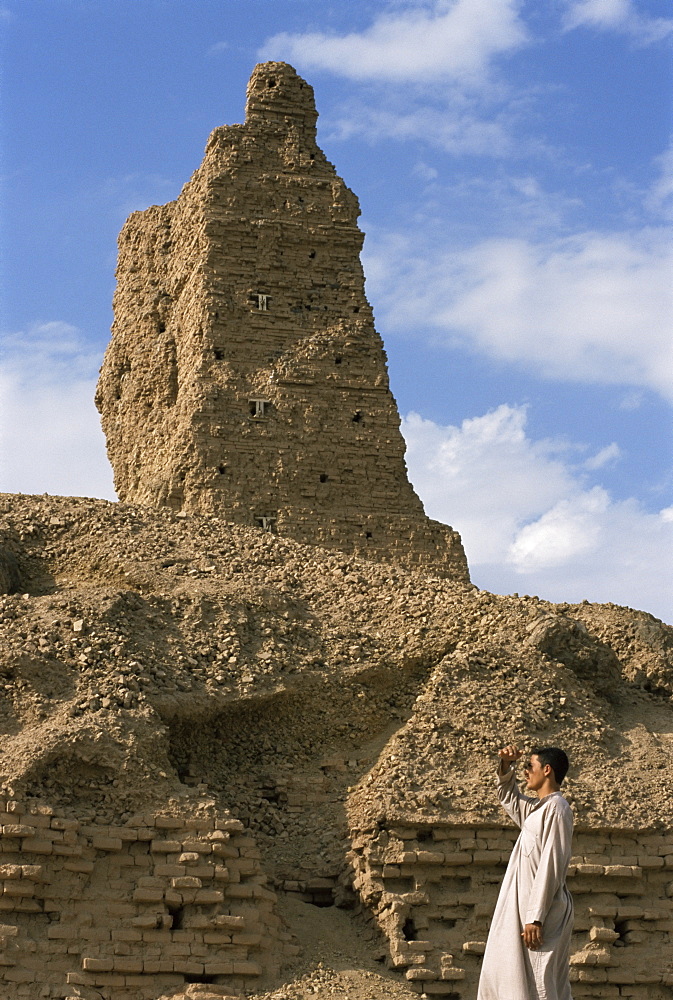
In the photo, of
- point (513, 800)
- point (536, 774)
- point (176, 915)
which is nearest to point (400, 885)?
point (176, 915)

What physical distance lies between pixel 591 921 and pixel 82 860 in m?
4.63

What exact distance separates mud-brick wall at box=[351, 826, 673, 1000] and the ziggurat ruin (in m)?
0.02

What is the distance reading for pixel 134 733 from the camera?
14180 millimetres

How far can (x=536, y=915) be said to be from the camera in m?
10.5

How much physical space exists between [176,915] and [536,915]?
417cm

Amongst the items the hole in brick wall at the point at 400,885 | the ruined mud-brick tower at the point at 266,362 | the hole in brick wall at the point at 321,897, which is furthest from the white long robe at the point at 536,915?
the ruined mud-brick tower at the point at 266,362

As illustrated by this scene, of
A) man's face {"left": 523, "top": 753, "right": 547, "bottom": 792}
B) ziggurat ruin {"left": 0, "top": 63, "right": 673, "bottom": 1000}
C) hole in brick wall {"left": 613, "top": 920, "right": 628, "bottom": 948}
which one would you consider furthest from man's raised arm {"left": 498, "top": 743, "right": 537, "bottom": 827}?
hole in brick wall {"left": 613, "top": 920, "right": 628, "bottom": 948}

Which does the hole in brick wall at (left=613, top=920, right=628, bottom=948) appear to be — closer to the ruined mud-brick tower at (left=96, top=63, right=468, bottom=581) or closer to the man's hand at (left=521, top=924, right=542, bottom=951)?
the man's hand at (left=521, top=924, right=542, bottom=951)

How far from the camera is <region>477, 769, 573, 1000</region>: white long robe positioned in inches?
416

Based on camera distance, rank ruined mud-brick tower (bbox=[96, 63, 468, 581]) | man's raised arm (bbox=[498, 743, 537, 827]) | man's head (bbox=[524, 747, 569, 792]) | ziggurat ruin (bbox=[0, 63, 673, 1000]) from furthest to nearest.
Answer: ruined mud-brick tower (bbox=[96, 63, 468, 581]), ziggurat ruin (bbox=[0, 63, 673, 1000]), man's raised arm (bbox=[498, 743, 537, 827]), man's head (bbox=[524, 747, 569, 792])

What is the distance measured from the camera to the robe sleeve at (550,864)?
1056 centimetres

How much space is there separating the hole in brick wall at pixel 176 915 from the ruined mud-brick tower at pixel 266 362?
22.5 ft

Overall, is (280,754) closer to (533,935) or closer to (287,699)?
(287,699)

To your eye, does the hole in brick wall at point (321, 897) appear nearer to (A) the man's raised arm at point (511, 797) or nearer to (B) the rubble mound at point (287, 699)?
(B) the rubble mound at point (287, 699)
